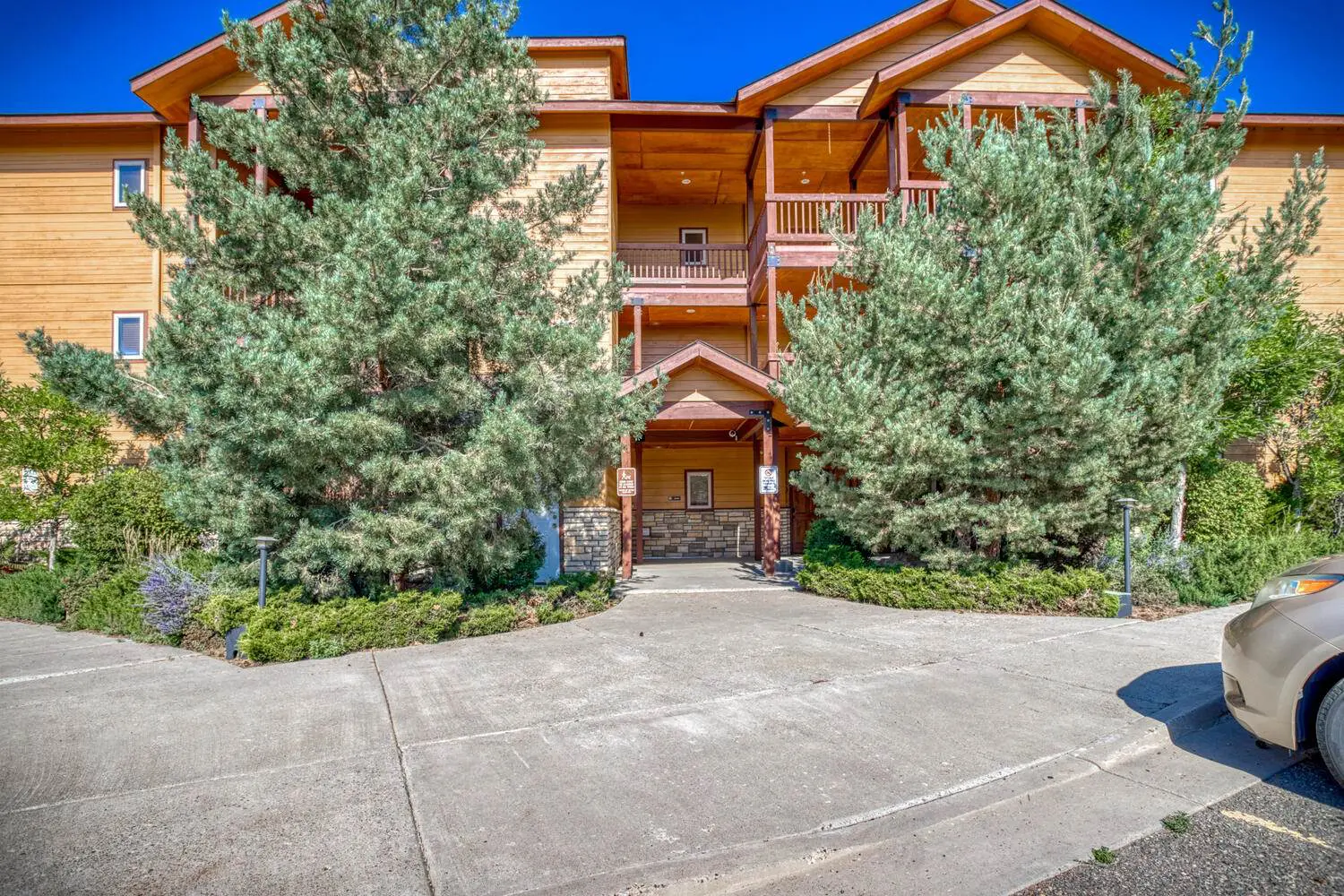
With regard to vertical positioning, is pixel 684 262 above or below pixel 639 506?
above

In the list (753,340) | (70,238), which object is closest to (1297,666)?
(753,340)

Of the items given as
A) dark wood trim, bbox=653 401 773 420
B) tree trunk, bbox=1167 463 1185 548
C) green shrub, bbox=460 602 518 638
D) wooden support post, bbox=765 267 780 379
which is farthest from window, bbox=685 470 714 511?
green shrub, bbox=460 602 518 638

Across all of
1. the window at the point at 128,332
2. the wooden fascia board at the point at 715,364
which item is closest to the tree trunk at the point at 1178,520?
the wooden fascia board at the point at 715,364

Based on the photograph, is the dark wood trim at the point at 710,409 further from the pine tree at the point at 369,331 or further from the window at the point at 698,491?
the window at the point at 698,491

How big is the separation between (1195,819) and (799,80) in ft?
51.7

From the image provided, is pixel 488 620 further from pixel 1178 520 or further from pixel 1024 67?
pixel 1024 67

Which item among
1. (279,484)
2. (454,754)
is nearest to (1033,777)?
(454,754)

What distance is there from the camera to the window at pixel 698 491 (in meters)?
19.7

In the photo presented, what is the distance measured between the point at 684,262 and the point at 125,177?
41.2 ft

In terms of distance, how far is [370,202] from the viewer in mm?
7523

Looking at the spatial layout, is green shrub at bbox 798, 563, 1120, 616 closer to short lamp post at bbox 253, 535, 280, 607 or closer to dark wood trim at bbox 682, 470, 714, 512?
short lamp post at bbox 253, 535, 280, 607

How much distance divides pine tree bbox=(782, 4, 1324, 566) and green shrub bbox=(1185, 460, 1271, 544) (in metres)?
3.37

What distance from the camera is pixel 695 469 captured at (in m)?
19.7

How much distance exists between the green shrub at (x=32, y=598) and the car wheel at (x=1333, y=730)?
42.4ft
